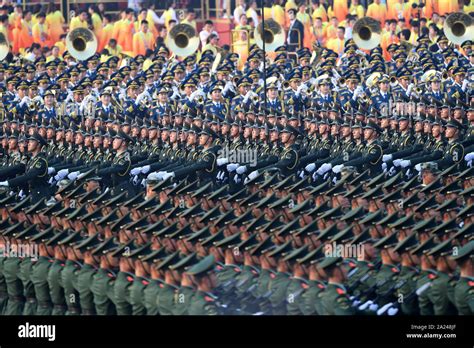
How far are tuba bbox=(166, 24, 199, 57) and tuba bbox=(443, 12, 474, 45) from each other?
7.56m

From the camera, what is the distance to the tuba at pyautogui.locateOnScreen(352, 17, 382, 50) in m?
48.1

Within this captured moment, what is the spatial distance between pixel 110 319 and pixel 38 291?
202 centimetres

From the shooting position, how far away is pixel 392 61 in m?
45.8

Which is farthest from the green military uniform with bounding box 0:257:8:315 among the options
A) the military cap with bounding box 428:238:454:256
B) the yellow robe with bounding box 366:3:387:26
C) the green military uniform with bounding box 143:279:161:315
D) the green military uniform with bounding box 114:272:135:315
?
the yellow robe with bounding box 366:3:387:26

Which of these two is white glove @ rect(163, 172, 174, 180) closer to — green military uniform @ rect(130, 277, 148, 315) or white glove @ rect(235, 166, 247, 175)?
white glove @ rect(235, 166, 247, 175)

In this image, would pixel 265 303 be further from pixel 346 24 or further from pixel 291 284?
pixel 346 24

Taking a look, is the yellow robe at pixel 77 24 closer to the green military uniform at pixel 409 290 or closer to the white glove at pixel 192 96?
the white glove at pixel 192 96

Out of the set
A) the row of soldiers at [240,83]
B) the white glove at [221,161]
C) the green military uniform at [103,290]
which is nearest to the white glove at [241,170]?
the white glove at [221,161]

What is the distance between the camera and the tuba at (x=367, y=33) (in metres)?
48.1

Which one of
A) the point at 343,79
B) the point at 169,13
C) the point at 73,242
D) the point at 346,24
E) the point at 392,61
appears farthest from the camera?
the point at 169,13

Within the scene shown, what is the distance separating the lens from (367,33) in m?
48.4

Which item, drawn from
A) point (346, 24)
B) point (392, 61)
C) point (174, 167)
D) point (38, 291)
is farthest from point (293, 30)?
point (38, 291)

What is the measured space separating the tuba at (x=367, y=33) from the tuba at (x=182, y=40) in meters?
4.69

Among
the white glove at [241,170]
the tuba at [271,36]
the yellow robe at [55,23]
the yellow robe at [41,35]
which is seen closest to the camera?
the white glove at [241,170]
